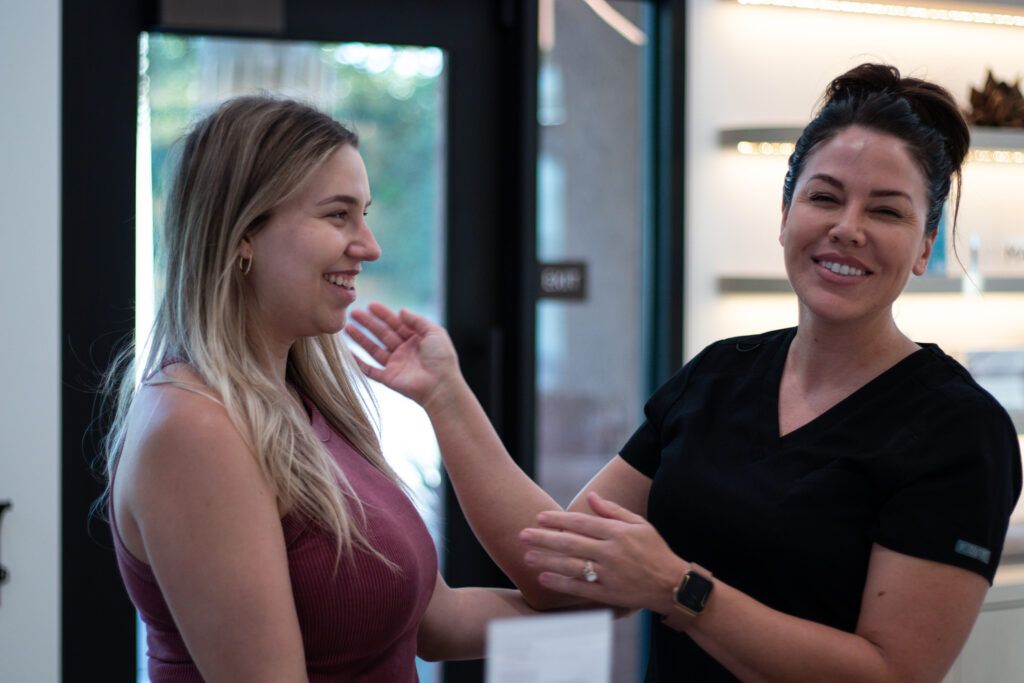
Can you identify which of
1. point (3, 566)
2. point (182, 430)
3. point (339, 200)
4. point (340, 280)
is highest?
point (339, 200)

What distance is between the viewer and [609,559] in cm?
136

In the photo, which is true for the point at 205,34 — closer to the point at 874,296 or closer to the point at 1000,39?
the point at 874,296

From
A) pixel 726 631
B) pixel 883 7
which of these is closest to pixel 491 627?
pixel 726 631

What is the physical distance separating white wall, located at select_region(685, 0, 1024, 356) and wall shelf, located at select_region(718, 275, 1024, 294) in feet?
0.25

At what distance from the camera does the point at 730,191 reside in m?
3.32

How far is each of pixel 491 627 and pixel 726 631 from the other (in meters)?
0.52

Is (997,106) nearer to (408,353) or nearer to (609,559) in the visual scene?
(408,353)

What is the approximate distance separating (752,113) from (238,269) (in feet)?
7.24

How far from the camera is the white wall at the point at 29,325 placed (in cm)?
263

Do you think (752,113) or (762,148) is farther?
(752,113)

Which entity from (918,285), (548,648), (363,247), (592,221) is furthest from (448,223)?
(548,648)

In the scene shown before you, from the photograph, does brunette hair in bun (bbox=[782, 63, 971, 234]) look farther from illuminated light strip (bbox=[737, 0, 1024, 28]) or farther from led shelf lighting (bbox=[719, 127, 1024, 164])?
illuminated light strip (bbox=[737, 0, 1024, 28])

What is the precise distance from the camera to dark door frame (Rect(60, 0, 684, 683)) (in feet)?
8.99

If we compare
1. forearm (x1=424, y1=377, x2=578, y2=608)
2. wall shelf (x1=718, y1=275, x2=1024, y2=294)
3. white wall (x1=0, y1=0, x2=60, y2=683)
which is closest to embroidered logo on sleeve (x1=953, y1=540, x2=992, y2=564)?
forearm (x1=424, y1=377, x2=578, y2=608)
